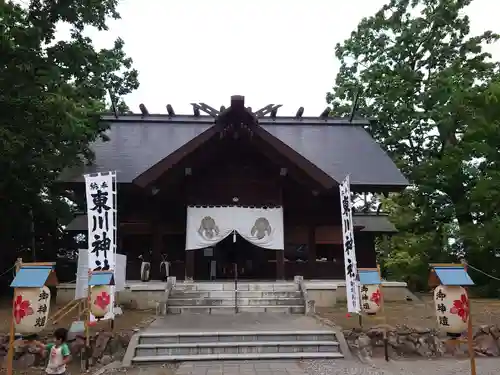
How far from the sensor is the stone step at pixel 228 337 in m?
7.92

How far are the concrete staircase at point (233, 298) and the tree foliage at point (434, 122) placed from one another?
7158 mm

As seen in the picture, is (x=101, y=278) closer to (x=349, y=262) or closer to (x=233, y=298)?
(x=233, y=298)

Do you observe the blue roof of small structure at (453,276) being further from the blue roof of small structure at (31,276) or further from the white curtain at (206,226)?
the white curtain at (206,226)

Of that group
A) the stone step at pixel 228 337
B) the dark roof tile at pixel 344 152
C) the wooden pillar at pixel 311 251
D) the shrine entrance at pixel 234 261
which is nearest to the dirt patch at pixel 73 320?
the stone step at pixel 228 337

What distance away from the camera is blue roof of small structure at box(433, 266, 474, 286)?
639 cm

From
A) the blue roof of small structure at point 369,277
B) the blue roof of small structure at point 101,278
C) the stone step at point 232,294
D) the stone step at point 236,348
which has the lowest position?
the stone step at point 236,348

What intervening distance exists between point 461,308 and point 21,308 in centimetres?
705

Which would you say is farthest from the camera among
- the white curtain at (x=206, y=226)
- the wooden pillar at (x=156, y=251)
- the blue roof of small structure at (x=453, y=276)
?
the wooden pillar at (x=156, y=251)

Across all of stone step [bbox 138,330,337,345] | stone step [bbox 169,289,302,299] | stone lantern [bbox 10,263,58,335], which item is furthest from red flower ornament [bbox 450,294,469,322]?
stone lantern [bbox 10,263,58,335]

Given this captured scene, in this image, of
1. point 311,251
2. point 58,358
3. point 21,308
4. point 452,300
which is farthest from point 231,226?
point 58,358

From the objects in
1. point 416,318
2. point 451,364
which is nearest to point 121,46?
point 416,318

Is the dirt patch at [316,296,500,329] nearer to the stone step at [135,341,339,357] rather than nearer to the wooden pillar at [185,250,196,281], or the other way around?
the stone step at [135,341,339,357]

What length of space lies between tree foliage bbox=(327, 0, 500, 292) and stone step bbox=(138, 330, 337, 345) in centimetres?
860

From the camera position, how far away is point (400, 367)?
23.7ft
